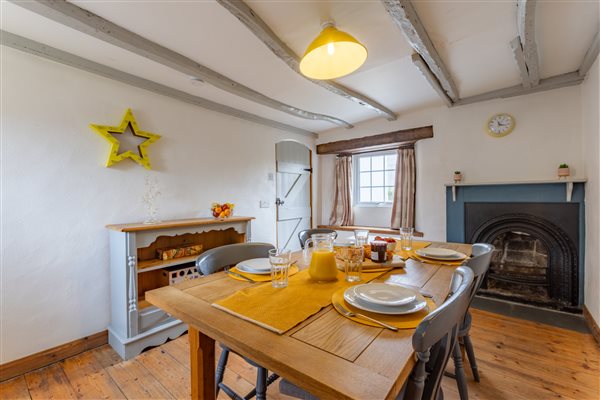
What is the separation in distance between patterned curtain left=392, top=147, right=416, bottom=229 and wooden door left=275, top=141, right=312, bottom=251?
1385 millimetres

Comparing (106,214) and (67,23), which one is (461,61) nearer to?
(67,23)

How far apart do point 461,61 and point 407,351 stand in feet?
8.29

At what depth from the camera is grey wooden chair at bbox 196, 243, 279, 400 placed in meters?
1.26

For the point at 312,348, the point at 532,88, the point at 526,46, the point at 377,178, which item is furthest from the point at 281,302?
the point at 377,178

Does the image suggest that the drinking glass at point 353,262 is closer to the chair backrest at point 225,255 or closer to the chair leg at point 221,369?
the chair backrest at point 225,255

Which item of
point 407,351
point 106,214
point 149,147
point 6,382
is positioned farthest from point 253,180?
point 407,351

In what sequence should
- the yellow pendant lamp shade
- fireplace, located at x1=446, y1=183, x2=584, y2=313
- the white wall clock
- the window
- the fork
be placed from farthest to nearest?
1. the window
2. the white wall clock
3. fireplace, located at x1=446, y1=183, x2=584, y2=313
4. the yellow pendant lamp shade
5. the fork

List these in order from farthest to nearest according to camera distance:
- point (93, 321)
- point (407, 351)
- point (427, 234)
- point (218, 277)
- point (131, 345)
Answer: point (427, 234), point (93, 321), point (131, 345), point (218, 277), point (407, 351)

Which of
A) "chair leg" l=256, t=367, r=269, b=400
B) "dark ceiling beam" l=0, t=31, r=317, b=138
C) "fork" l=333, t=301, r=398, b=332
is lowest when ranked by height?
"chair leg" l=256, t=367, r=269, b=400

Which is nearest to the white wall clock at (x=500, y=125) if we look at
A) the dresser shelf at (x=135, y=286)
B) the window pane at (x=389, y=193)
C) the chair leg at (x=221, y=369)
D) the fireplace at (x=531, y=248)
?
the fireplace at (x=531, y=248)

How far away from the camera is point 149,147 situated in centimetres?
240

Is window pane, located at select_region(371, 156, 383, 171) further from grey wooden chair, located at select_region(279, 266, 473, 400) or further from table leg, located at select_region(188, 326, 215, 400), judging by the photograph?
table leg, located at select_region(188, 326, 215, 400)

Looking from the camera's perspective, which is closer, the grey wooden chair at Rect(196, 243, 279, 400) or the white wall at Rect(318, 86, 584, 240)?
the grey wooden chair at Rect(196, 243, 279, 400)

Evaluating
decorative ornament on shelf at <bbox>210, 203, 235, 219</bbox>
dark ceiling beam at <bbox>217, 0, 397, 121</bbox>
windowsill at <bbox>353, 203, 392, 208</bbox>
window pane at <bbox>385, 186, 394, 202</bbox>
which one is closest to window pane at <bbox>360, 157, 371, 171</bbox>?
window pane at <bbox>385, 186, 394, 202</bbox>
